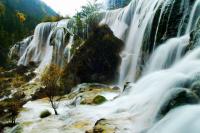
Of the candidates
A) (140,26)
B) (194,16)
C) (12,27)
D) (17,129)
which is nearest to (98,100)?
(17,129)

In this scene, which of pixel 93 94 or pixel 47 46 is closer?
pixel 93 94

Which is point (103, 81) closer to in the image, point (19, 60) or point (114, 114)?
point (114, 114)

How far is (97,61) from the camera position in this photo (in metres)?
31.0

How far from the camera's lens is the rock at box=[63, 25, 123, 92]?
3025 cm

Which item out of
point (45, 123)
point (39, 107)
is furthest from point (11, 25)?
point (45, 123)

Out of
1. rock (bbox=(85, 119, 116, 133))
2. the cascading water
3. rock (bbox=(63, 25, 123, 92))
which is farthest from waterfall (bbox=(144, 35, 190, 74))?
rock (bbox=(85, 119, 116, 133))

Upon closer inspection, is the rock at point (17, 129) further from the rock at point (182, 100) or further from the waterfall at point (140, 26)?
the waterfall at point (140, 26)

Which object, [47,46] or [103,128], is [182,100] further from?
[47,46]

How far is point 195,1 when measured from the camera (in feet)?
74.7

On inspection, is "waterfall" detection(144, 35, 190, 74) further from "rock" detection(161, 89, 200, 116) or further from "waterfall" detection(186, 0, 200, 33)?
"rock" detection(161, 89, 200, 116)

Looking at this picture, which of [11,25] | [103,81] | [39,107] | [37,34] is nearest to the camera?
[39,107]

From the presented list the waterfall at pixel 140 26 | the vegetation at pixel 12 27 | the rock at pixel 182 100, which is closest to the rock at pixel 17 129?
the rock at pixel 182 100

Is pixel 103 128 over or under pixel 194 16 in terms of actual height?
under

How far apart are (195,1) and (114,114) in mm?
10328
